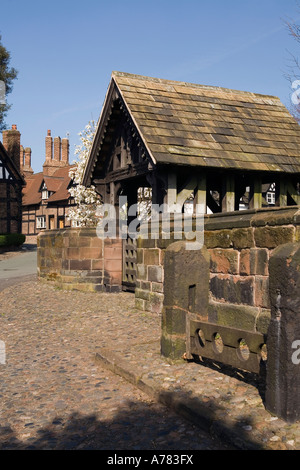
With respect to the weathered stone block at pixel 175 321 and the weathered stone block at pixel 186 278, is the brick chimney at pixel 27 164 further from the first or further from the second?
the weathered stone block at pixel 175 321

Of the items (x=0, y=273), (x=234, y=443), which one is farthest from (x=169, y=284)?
(x=0, y=273)

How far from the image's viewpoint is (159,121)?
10.7 meters

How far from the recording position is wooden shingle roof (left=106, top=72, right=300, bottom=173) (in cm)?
1013

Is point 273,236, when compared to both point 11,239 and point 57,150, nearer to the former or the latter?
point 11,239

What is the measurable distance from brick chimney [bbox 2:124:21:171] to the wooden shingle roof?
23.3 metres

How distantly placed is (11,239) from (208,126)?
71.7 feet

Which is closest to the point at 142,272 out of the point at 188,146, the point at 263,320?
the point at 188,146

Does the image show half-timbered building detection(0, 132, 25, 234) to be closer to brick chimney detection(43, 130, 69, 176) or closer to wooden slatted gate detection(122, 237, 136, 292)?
brick chimney detection(43, 130, 69, 176)

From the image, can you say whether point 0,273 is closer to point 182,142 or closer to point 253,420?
point 182,142

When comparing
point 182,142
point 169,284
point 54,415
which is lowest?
point 54,415

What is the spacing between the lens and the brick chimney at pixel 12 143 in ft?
110

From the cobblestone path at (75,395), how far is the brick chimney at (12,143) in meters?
26.6

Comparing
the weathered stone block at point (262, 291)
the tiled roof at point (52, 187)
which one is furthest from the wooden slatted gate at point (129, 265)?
the tiled roof at point (52, 187)
